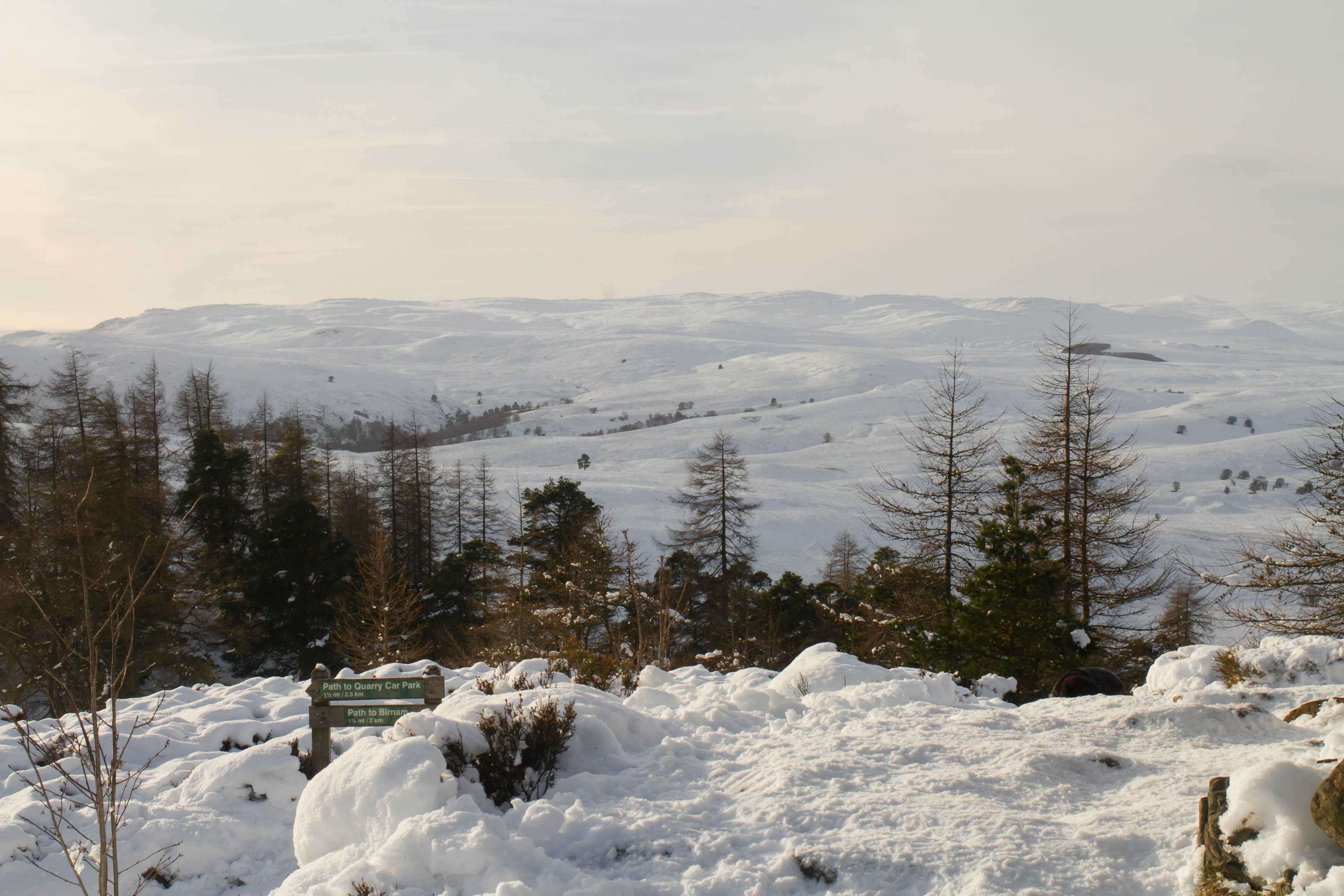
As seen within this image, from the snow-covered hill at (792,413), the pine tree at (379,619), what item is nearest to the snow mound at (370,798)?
the pine tree at (379,619)

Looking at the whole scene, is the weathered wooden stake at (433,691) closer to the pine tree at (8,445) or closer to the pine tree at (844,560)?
the pine tree at (8,445)

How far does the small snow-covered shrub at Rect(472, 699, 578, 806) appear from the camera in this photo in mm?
5801

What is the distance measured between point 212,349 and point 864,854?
226 meters

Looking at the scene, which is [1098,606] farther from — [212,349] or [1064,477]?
[212,349]

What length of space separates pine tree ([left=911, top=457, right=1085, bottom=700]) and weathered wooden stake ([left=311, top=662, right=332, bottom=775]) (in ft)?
28.7

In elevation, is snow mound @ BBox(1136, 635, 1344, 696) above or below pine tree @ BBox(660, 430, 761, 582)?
above

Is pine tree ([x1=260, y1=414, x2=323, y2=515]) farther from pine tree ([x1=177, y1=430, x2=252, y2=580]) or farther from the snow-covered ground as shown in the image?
the snow-covered ground

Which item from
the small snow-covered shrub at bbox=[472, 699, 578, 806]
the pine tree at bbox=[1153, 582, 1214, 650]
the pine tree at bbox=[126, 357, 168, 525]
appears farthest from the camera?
the pine tree at bbox=[126, 357, 168, 525]

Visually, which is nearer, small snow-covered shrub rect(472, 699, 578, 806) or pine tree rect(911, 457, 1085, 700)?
small snow-covered shrub rect(472, 699, 578, 806)

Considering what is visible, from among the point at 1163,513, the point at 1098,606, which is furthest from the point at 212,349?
the point at 1098,606

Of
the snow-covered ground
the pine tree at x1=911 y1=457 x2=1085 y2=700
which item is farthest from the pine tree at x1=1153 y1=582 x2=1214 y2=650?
the snow-covered ground

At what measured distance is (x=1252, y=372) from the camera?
504 feet

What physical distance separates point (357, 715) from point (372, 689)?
9.3 inches

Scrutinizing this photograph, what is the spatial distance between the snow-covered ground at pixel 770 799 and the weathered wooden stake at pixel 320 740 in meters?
0.19
